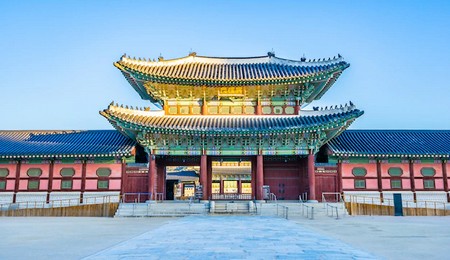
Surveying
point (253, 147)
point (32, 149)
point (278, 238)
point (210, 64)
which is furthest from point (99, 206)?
point (278, 238)

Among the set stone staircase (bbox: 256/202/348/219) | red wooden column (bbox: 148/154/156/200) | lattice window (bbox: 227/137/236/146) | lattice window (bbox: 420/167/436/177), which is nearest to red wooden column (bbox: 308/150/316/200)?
stone staircase (bbox: 256/202/348/219)

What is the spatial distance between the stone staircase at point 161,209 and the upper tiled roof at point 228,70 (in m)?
9.07

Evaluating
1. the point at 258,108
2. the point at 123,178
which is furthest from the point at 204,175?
the point at 258,108

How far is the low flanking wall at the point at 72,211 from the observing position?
83.1 ft

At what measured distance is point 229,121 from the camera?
28.2 m

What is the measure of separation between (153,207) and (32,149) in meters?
11.7

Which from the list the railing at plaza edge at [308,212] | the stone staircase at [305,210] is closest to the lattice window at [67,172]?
the stone staircase at [305,210]

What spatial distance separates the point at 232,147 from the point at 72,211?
12.4 meters

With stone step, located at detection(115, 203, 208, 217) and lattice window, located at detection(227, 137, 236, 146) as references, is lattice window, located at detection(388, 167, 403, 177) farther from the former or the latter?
stone step, located at detection(115, 203, 208, 217)

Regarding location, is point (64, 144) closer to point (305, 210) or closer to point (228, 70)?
point (228, 70)

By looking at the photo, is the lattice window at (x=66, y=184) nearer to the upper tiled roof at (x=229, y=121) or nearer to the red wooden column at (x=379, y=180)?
the upper tiled roof at (x=229, y=121)

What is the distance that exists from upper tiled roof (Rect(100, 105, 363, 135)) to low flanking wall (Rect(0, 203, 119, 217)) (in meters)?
5.91

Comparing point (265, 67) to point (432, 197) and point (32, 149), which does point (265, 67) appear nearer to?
point (432, 197)

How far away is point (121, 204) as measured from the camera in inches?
1000
